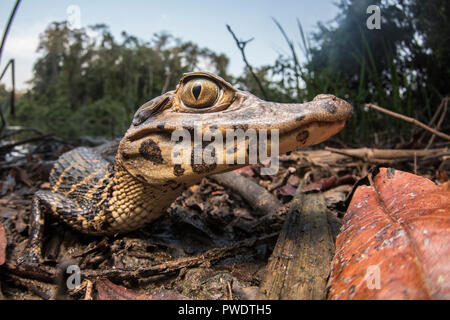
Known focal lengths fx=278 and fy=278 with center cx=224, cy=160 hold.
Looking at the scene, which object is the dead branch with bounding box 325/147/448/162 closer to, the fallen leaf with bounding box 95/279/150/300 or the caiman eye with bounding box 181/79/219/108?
the caiman eye with bounding box 181/79/219/108

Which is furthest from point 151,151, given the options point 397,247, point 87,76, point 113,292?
point 87,76

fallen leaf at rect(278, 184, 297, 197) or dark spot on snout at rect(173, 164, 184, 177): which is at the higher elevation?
dark spot on snout at rect(173, 164, 184, 177)

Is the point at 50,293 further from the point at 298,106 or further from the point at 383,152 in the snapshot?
the point at 383,152

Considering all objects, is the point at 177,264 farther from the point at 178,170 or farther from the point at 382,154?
the point at 382,154

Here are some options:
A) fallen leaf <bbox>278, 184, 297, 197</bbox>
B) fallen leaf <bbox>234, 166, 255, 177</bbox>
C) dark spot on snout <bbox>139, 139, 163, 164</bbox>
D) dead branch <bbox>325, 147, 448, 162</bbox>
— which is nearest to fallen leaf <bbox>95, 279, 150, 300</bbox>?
dark spot on snout <bbox>139, 139, 163, 164</bbox>
